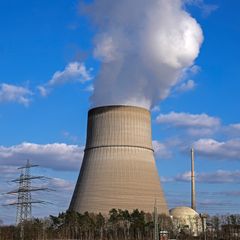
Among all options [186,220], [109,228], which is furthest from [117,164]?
[186,220]

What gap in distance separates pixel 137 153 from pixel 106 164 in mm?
2171

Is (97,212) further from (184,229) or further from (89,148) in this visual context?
(184,229)

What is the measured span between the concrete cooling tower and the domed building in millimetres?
9319

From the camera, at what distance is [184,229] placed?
141 feet

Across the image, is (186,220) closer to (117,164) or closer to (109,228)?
(109,228)

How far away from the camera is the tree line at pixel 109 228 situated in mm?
36625

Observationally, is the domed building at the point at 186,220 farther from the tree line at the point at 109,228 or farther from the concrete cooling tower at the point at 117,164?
the concrete cooling tower at the point at 117,164

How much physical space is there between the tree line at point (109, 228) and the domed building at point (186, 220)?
37 centimetres

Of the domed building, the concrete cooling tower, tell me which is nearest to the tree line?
the domed building

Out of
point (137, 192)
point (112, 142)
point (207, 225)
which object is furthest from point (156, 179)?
point (207, 225)

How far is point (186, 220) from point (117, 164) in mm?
14846

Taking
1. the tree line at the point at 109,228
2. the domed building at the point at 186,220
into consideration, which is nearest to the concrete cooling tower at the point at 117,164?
the tree line at the point at 109,228

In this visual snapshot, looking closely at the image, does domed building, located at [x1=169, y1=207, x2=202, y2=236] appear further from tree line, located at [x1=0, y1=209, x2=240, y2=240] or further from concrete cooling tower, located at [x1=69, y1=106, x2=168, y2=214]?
concrete cooling tower, located at [x1=69, y1=106, x2=168, y2=214]

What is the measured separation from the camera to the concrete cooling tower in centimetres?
3394
